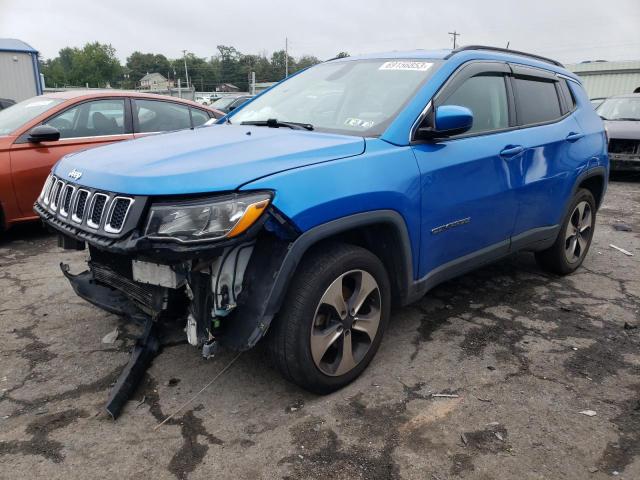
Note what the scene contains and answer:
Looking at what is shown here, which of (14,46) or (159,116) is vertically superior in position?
(14,46)

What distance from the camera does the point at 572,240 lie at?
454cm

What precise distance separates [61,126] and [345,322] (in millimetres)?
4237

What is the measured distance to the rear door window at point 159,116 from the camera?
595cm

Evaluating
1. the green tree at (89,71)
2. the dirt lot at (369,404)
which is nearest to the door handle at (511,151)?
the dirt lot at (369,404)

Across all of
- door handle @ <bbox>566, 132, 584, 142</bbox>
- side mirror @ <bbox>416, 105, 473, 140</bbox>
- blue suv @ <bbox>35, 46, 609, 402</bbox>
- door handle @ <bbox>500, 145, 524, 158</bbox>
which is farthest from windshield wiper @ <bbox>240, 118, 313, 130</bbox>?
door handle @ <bbox>566, 132, 584, 142</bbox>

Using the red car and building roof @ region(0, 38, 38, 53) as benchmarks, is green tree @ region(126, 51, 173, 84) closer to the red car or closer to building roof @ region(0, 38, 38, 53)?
building roof @ region(0, 38, 38, 53)

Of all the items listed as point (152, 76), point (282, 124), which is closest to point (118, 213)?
point (282, 124)

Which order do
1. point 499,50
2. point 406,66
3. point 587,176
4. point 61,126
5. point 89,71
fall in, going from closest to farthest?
point 406,66 → point 499,50 → point 587,176 → point 61,126 → point 89,71

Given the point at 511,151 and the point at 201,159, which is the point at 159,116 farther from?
the point at 511,151

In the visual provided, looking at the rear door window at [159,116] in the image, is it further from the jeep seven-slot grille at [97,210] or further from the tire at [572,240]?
the tire at [572,240]

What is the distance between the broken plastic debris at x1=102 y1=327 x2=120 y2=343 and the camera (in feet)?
10.8

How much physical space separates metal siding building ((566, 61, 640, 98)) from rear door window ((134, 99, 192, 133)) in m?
26.5

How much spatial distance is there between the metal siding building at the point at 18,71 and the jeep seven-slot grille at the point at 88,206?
68.4ft

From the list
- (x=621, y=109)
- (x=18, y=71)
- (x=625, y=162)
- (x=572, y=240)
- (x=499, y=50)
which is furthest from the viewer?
(x=18, y=71)
